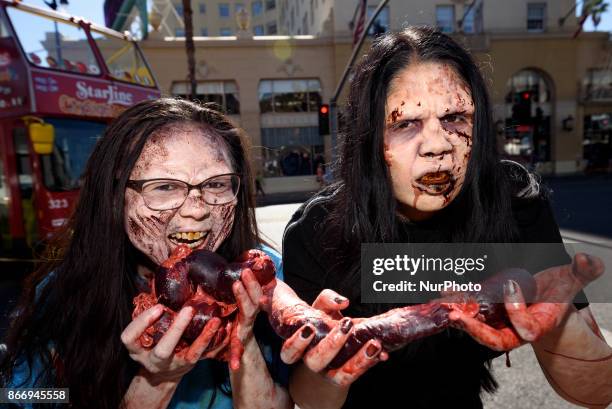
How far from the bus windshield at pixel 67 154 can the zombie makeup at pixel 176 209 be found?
5.13 m

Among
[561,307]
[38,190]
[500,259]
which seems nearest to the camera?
[561,307]

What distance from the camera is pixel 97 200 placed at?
127cm

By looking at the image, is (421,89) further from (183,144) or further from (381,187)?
(183,144)

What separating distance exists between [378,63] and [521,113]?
795cm

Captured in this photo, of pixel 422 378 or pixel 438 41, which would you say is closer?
pixel 438 41

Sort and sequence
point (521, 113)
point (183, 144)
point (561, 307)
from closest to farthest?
1. point (561, 307)
2. point (183, 144)
3. point (521, 113)

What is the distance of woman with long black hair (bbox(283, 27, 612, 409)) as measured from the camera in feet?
3.50

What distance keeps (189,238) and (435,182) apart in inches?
29.0

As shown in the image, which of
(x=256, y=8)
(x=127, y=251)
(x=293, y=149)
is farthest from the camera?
(x=256, y=8)

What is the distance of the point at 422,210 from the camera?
3.67ft

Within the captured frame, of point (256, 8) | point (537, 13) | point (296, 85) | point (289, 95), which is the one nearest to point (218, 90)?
point (289, 95)

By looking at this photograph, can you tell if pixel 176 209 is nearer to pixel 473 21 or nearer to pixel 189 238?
pixel 189 238

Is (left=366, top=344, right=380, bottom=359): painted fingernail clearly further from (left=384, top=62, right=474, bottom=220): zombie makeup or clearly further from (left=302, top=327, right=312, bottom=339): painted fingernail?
(left=384, top=62, right=474, bottom=220): zombie makeup

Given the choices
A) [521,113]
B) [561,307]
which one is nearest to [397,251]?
[561,307]
